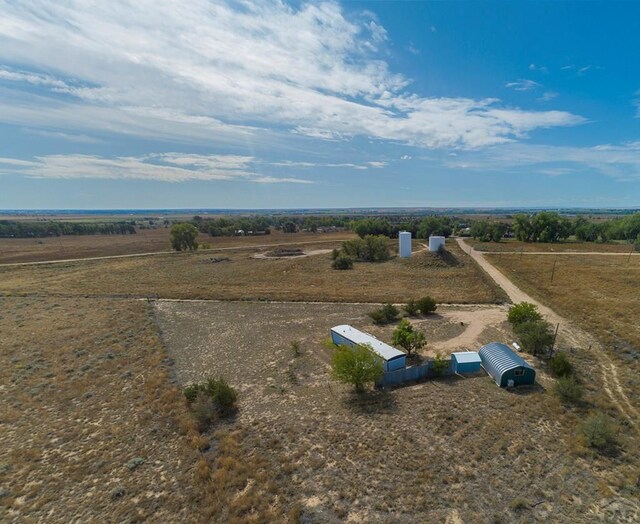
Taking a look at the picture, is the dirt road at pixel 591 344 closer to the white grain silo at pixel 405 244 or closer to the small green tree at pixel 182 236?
the white grain silo at pixel 405 244

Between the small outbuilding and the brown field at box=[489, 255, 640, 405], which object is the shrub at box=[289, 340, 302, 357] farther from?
the brown field at box=[489, 255, 640, 405]

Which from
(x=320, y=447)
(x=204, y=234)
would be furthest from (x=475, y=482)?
(x=204, y=234)

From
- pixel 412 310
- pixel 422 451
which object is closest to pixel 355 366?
pixel 422 451

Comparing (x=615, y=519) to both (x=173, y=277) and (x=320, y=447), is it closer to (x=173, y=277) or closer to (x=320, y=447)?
(x=320, y=447)

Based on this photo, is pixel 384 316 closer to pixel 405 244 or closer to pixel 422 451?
pixel 422 451

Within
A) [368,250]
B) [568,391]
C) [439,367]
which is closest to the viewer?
[568,391]

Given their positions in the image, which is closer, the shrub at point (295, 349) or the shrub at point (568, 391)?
the shrub at point (568, 391)

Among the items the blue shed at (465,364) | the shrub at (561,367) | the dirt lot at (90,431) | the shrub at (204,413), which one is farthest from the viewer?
the blue shed at (465,364)

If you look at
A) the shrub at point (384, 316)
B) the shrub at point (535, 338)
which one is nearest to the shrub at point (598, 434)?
the shrub at point (535, 338)
